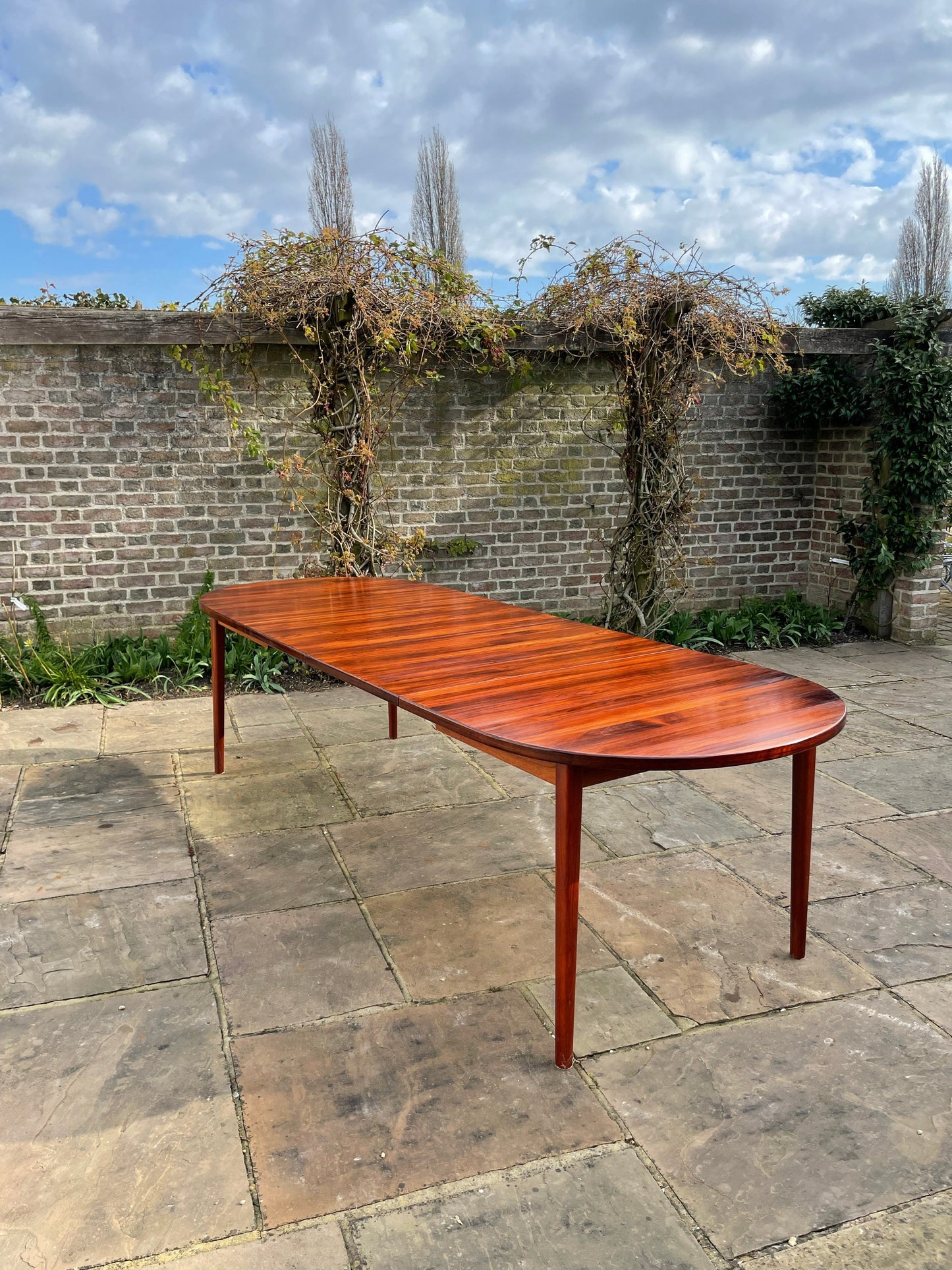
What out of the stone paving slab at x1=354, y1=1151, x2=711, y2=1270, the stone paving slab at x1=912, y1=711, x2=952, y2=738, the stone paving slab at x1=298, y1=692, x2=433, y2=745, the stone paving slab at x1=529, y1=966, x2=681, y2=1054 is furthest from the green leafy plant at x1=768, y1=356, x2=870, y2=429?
the stone paving slab at x1=354, y1=1151, x2=711, y2=1270

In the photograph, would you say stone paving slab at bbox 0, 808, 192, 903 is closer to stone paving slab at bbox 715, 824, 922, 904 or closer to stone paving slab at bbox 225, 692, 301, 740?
stone paving slab at bbox 225, 692, 301, 740

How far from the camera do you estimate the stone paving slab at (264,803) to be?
11.1 ft

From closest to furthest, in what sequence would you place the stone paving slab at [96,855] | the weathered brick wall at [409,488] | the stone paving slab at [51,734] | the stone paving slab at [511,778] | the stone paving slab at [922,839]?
the stone paving slab at [96,855] → the stone paving slab at [922,839] → the stone paving slab at [511,778] → the stone paving slab at [51,734] → the weathered brick wall at [409,488]

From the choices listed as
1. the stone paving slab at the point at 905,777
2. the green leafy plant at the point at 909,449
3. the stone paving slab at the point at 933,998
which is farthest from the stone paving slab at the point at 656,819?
the green leafy plant at the point at 909,449

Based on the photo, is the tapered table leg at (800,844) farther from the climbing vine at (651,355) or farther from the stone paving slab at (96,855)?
the climbing vine at (651,355)

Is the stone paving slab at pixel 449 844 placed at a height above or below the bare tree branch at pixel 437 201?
below

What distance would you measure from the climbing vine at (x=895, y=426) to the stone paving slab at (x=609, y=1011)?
463 cm

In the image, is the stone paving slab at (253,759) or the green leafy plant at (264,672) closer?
the stone paving slab at (253,759)

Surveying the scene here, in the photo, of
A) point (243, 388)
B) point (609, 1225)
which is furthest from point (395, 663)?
point (243, 388)

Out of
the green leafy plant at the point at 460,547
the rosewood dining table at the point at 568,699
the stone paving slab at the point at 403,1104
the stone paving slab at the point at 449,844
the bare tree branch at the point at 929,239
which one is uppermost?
the bare tree branch at the point at 929,239

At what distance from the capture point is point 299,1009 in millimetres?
2273

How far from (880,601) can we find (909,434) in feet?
3.71

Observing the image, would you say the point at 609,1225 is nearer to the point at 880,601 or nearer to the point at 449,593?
the point at 449,593

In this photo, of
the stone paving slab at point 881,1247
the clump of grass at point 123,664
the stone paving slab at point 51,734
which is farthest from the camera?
the clump of grass at point 123,664
